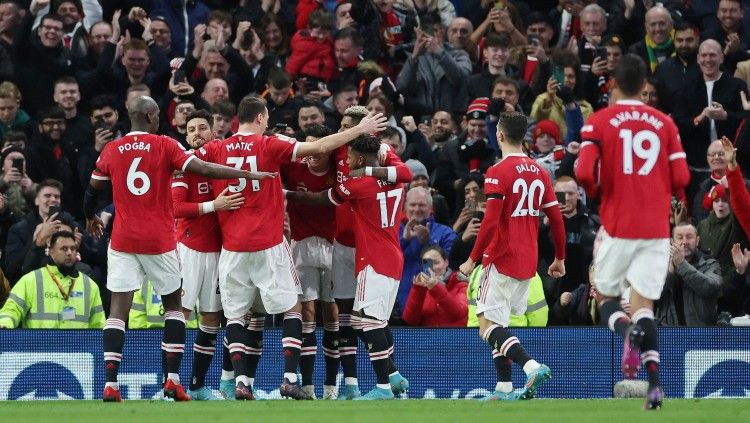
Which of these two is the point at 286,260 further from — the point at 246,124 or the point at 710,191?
the point at 710,191

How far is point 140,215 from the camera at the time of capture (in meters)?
13.8

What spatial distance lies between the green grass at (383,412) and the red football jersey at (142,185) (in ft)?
4.71

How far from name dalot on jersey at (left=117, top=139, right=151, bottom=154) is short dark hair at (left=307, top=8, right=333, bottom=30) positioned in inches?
322

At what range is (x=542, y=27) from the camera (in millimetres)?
22062

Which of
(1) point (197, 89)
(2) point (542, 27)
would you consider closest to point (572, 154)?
(2) point (542, 27)

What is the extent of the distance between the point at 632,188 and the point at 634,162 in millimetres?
199

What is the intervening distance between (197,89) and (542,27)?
4985 mm

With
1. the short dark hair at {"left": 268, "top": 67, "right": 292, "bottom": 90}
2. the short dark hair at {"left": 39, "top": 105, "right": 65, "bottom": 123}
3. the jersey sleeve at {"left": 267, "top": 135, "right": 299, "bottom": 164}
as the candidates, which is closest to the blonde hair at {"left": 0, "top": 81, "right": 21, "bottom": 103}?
the short dark hair at {"left": 39, "top": 105, "right": 65, "bottom": 123}

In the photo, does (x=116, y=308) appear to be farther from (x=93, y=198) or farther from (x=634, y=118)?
(x=634, y=118)

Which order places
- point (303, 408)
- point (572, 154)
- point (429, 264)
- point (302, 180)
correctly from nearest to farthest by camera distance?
point (303, 408) < point (302, 180) < point (429, 264) < point (572, 154)

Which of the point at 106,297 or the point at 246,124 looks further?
the point at 106,297

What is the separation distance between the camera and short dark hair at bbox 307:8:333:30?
2161 centimetres

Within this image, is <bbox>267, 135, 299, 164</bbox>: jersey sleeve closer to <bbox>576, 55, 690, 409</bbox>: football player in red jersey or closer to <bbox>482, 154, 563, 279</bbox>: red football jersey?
<bbox>482, 154, 563, 279</bbox>: red football jersey

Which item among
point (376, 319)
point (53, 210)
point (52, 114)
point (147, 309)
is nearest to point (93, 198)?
point (376, 319)
